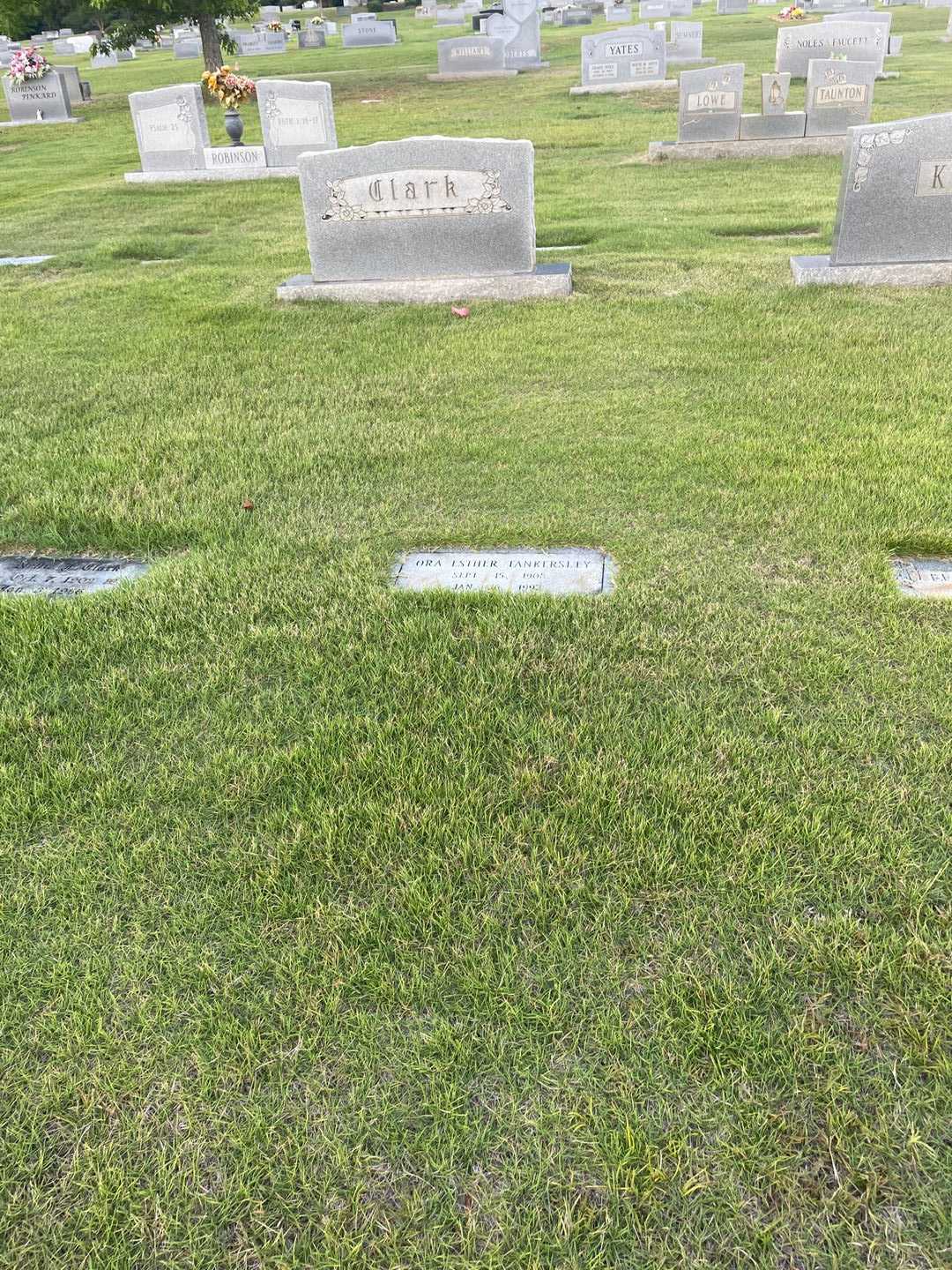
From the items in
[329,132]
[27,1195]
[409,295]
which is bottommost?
[27,1195]

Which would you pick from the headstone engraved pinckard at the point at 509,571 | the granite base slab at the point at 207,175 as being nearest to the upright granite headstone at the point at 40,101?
the granite base slab at the point at 207,175

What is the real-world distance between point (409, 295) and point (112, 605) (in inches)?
176

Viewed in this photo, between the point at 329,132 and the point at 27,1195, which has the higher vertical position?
the point at 329,132

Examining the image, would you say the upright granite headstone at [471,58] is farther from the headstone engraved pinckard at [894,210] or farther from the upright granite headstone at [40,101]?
the headstone engraved pinckard at [894,210]

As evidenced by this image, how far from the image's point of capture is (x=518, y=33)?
23.8m

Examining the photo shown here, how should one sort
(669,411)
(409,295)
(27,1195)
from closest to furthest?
1. (27,1195)
2. (669,411)
3. (409,295)

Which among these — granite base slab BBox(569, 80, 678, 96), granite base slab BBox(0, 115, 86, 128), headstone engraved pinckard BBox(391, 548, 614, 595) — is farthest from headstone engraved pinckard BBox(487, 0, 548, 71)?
headstone engraved pinckard BBox(391, 548, 614, 595)

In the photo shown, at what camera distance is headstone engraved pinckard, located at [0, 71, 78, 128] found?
2103 cm

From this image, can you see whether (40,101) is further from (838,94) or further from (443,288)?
(443,288)

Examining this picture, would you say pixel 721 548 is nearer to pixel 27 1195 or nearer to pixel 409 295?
pixel 27 1195

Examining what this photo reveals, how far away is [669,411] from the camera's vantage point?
468cm

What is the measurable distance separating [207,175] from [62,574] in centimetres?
1208

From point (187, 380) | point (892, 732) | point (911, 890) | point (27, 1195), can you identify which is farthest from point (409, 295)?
point (27, 1195)

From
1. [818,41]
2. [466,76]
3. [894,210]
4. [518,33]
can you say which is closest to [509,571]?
[894,210]
